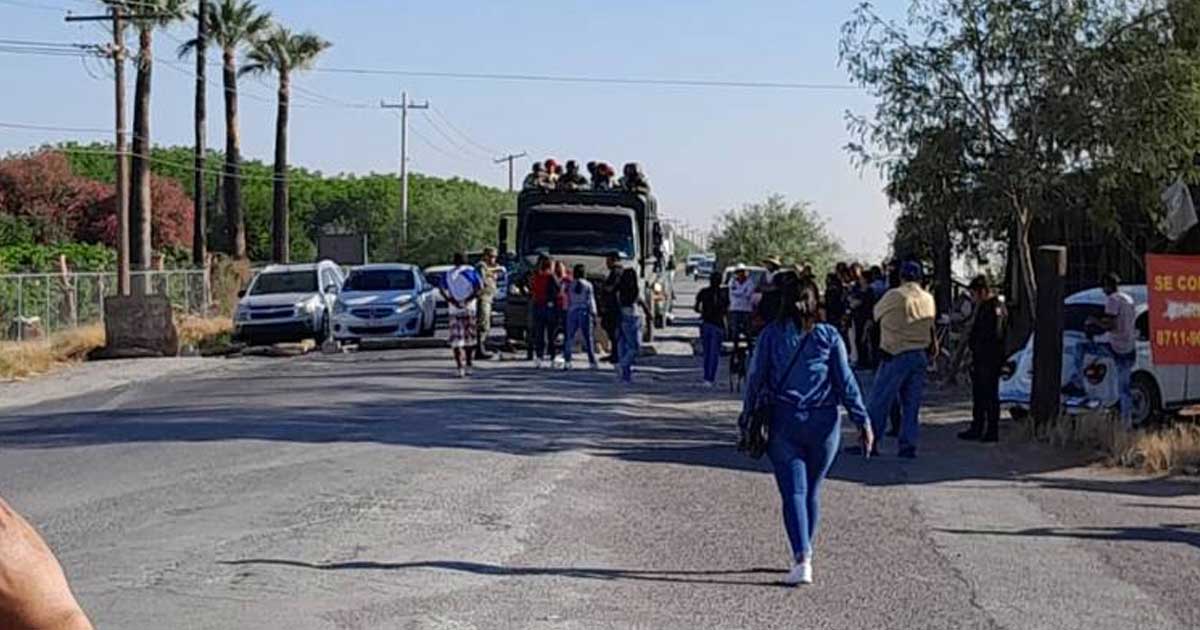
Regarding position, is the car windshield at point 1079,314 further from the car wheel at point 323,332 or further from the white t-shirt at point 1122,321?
the car wheel at point 323,332

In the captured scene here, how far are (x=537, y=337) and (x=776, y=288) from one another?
55.1 feet

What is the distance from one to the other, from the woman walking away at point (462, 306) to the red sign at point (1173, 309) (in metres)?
9.68

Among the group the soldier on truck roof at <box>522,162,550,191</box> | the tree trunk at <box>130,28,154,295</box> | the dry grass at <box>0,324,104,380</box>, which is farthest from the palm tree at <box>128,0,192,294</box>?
the soldier on truck roof at <box>522,162,550,191</box>

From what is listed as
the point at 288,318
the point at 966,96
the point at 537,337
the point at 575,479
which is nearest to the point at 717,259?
the point at 288,318

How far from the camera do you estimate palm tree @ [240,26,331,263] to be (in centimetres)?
6381

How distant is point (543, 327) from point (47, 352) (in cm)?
1108

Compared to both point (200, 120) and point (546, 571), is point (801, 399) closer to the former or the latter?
point (546, 571)

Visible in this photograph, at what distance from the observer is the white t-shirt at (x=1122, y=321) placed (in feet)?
59.8

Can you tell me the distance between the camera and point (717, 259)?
Result: 7512cm

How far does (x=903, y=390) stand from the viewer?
54.9 ft

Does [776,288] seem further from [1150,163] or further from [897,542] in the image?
[1150,163]

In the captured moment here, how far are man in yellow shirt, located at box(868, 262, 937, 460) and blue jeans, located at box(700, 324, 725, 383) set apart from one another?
7.22 m

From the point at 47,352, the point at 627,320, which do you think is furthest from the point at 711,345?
the point at 47,352

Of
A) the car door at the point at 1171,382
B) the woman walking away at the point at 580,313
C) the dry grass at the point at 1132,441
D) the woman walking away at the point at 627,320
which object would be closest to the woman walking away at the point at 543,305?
the woman walking away at the point at 580,313
